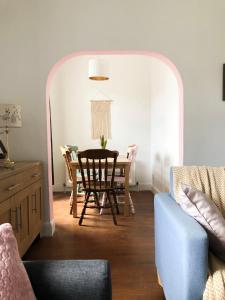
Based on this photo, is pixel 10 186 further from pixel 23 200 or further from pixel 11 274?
pixel 11 274

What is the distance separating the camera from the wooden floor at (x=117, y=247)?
6.66 feet

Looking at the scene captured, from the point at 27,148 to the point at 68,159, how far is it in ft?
3.36

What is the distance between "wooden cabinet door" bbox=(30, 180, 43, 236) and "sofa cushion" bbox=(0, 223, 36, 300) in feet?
5.46

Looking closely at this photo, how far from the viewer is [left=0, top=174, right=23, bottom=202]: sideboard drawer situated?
6.11ft

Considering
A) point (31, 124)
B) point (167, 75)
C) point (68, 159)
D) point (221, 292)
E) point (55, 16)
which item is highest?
point (55, 16)

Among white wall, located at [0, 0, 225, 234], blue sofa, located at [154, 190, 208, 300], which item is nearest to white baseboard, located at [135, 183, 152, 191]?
white wall, located at [0, 0, 225, 234]

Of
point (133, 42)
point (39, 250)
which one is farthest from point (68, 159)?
point (133, 42)

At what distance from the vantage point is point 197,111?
295 cm

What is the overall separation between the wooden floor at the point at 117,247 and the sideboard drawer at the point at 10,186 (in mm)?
763

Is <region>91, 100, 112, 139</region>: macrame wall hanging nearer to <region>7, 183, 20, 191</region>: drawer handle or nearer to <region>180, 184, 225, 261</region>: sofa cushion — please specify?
<region>7, 183, 20, 191</region>: drawer handle

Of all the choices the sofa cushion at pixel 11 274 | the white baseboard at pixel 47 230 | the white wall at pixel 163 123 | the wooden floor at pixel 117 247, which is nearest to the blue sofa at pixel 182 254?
the wooden floor at pixel 117 247

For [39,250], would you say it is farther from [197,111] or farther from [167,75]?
[167,75]

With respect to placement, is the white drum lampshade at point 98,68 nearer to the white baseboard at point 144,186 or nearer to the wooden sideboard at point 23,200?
the wooden sideboard at point 23,200

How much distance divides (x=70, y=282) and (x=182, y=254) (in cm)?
60
